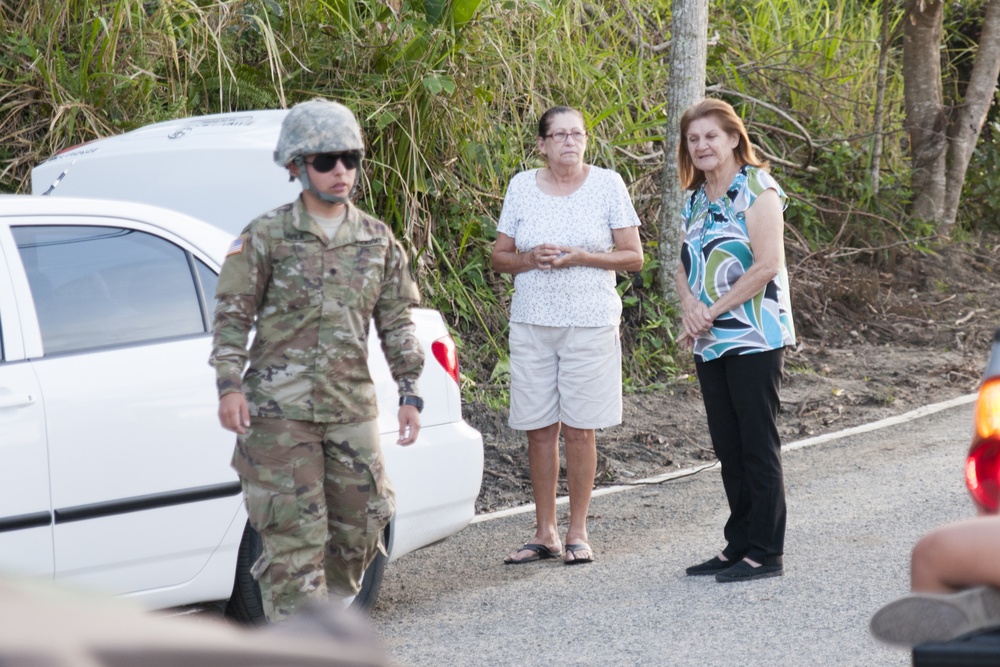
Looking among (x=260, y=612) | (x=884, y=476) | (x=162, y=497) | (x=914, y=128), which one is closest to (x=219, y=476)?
(x=162, y=497)

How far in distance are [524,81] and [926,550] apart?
7171 millimetres

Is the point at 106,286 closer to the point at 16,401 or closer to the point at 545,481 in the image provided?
the point at 16,401

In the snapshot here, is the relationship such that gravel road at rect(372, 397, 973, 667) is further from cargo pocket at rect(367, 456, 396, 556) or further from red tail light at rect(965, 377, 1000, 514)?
red tail light at rect(965, 377, 1000, 514)

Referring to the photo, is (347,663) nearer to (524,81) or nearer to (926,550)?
(926,550)

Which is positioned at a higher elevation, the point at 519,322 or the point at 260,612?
the point at 519,322

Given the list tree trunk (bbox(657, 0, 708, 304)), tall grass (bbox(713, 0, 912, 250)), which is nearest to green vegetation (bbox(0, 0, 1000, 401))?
tree trunk (bbox(657, 0, 708, 304))

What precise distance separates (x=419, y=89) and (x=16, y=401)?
5.10m

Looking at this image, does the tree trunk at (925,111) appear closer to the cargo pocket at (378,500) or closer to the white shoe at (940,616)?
the cargo pocket at (378,500)

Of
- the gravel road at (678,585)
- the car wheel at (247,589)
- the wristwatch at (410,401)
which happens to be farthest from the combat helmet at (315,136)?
the gravel road at (678,585)

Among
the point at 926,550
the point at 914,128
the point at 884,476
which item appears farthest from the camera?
the point at 914,128

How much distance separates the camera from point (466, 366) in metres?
8.66

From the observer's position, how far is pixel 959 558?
2639mm

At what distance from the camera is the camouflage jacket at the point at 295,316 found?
3.82 metres

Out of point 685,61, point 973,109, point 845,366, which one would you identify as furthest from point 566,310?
point 973,109
